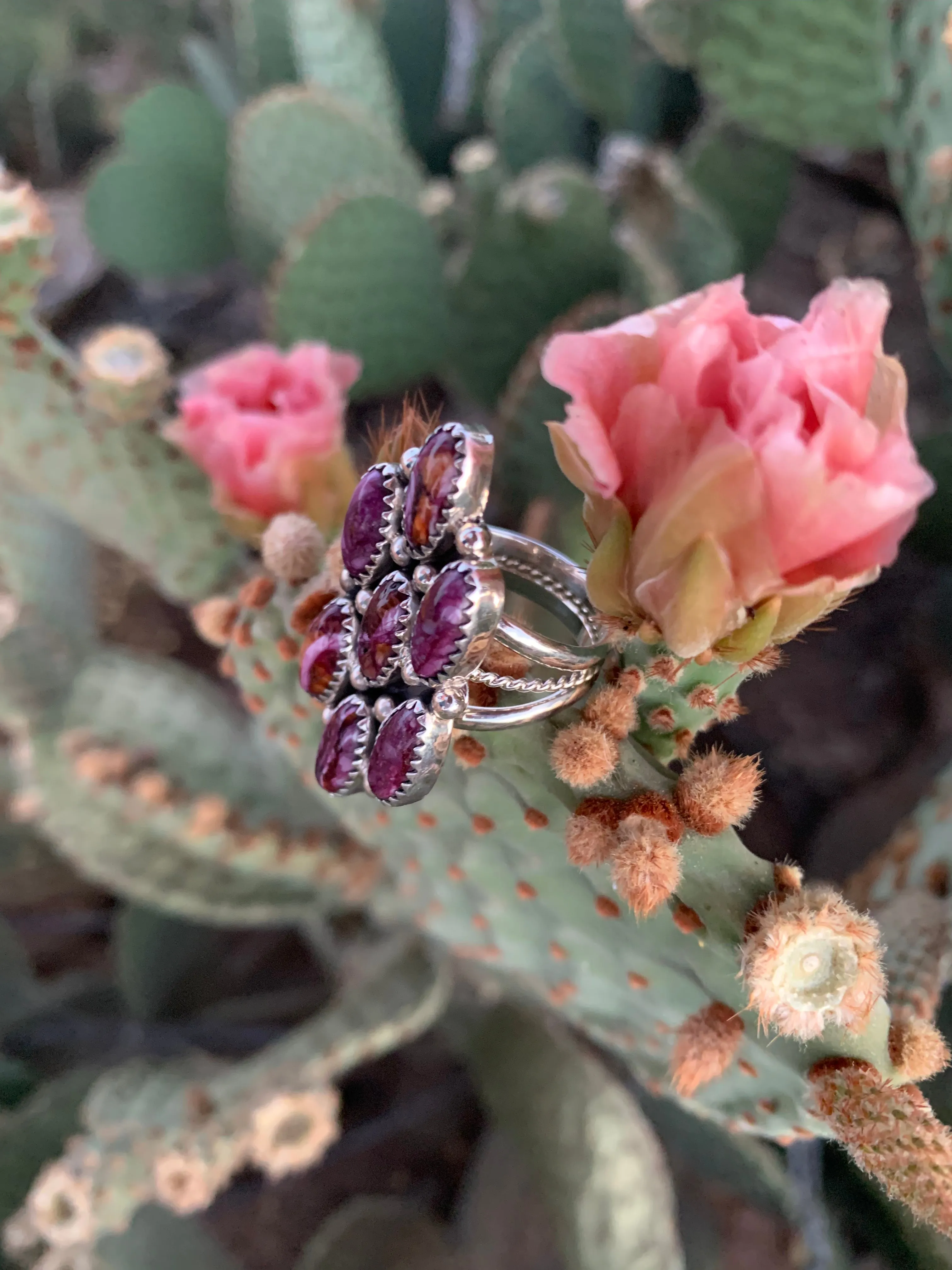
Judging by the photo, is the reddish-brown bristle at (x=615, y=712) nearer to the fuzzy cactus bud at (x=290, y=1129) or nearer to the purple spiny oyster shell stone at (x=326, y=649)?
the purple spiny oyster shell stone at (x=326, y=649)

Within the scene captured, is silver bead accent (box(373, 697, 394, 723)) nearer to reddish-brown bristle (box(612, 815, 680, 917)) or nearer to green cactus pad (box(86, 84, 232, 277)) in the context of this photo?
reddish-brown bristle (box(612, 815, 680, 917))

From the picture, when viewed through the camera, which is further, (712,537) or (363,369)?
(363,369)

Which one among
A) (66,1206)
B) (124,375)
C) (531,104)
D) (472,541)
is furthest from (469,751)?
(531,104)

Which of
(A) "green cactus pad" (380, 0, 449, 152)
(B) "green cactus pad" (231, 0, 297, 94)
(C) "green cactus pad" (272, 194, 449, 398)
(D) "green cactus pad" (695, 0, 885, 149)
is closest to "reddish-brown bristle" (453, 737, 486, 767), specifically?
(C) "green cactus pad" (272, 194, 449, 398)

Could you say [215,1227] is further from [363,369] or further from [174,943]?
[363,369]

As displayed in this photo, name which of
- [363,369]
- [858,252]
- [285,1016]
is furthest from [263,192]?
[285,1016]

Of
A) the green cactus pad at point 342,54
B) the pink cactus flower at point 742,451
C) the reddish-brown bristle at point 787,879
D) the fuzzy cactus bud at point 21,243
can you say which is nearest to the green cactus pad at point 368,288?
the green cactus pad at point 342,54
